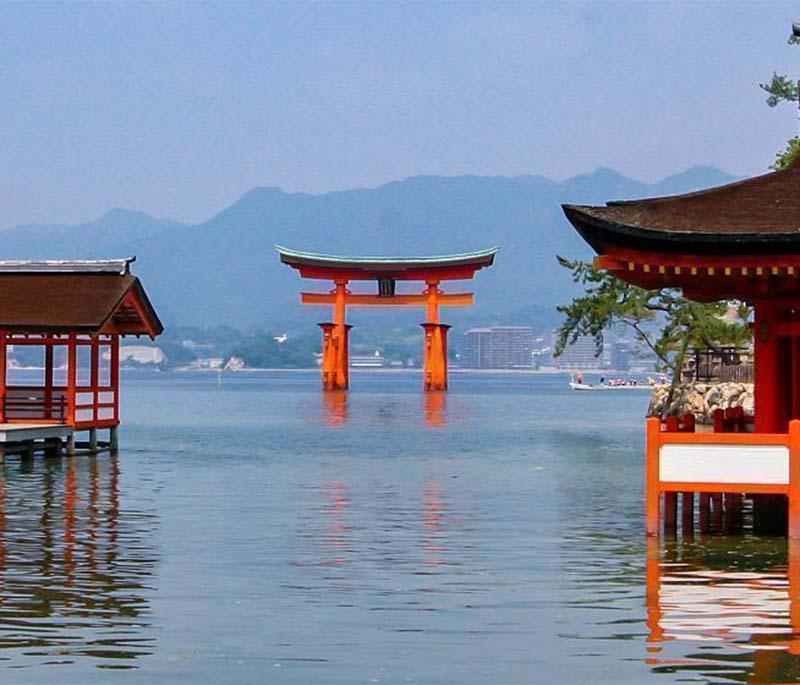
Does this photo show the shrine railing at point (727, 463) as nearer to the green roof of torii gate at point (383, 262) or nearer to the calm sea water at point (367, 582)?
the calm sea water at point (367, 582)

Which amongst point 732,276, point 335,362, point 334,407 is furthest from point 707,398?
point 335,362

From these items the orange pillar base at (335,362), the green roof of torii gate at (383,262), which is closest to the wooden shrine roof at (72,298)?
the green roof of torii gate at (383,262)

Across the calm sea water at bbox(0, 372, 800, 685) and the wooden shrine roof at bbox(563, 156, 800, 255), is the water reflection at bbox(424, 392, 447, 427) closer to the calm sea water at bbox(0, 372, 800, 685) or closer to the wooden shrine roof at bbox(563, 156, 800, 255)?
the calm sea water at bbox(0, 372, 800, 685)

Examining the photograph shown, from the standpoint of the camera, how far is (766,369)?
2122 cm

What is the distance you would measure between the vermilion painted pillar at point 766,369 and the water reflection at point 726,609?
1533mm

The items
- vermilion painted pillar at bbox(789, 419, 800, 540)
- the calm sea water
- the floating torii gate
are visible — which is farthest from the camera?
the floating torii gate

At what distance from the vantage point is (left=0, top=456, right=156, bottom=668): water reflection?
14.0m

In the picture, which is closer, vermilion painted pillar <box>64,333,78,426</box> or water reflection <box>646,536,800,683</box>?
water reflection <box>646,536,800,683</box>

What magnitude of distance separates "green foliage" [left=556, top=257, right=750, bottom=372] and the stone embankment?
3851 millimetres

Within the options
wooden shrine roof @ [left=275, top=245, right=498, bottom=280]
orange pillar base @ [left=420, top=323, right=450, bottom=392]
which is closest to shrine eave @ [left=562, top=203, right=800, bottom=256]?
wooden shrine roof @ [left=275, top=245, right=498, bottom=280]

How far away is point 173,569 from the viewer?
19.2 metres

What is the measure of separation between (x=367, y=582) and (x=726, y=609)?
13.4ft

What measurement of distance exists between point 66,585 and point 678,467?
6.91 metres

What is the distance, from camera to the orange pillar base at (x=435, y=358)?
398 feet
